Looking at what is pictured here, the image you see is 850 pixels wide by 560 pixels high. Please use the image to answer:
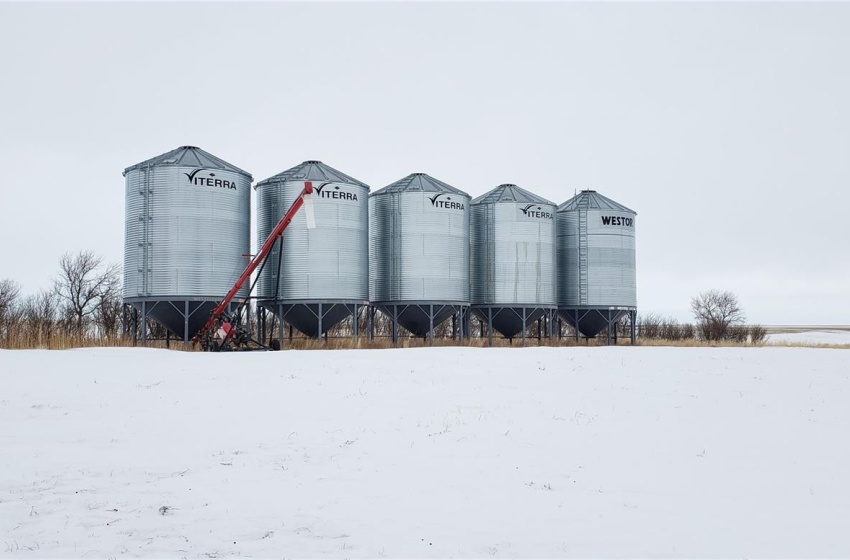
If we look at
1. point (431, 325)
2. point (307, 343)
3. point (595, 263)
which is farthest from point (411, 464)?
point (595, 263)

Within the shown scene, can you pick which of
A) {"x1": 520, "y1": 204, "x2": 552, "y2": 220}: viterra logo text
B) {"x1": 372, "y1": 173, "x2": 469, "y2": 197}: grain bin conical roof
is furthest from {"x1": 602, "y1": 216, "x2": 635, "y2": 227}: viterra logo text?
{"x1": 372, "y1": 173, "x2": 469, "y2": 197}: grain bin conical roof

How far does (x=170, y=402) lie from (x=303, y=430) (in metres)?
4.07

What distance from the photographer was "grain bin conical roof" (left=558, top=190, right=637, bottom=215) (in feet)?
143

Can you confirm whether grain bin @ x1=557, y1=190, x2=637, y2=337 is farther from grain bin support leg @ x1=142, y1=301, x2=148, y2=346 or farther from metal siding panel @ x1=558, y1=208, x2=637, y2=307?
grain bin support leg @ x1=142, y1=301, x2=148, y2=346

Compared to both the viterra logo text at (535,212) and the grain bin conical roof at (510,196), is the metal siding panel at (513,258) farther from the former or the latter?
the grain bin conical roof at (510,196)

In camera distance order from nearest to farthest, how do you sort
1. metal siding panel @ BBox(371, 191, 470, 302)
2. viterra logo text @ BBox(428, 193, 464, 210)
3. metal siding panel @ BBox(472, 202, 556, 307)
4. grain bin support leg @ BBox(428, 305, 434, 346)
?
1. grain bin support leg @ BBox(428, 305, 434, 346)
2. metal siding panel @ BBox(371, 191, 470, 302)
3. viterra logo text @ BBox(428, 193, 464, 210)
4. metal siding panel @ BBox(472, 202, 556, 307)

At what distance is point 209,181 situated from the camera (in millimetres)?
31438

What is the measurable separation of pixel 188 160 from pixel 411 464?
23.8m


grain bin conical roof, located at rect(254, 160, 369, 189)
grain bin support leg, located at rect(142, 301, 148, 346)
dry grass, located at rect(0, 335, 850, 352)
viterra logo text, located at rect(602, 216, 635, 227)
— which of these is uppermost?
grain bin conical roof, located at rect(254, 160, 369, 189)

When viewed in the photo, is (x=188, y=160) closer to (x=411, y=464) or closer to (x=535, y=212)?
(x=535, y=212)

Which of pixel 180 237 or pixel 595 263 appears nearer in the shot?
pixel 180 237

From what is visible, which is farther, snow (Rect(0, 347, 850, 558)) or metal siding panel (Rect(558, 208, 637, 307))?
metal siding panel (Rect(558, 208, 637, 307))

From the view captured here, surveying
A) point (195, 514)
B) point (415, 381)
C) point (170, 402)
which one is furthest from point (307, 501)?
point (415, 381)

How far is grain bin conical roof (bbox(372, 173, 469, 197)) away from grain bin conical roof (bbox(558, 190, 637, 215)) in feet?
29.7
